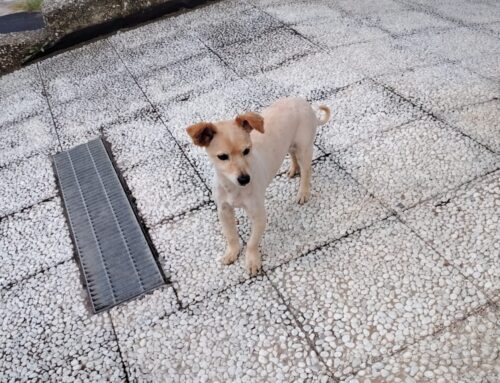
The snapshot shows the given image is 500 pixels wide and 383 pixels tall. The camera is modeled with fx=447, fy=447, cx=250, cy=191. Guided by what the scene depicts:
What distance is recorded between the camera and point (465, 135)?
4.39m

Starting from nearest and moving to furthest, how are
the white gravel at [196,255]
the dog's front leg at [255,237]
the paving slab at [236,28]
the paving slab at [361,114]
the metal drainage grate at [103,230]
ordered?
the dog's front leg at [255,237], the white gravel at [196,255], the metal drainage grate at [103,230], the paving slab at [361,114], the paving slab at [236,28]

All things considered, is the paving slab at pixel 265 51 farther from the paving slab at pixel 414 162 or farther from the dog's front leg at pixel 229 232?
the dog's front leg at pixel 229 232

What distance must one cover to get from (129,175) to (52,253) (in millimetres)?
1121

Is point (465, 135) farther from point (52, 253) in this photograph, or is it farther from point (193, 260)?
point (52, 253)

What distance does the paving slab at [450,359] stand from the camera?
261 cm

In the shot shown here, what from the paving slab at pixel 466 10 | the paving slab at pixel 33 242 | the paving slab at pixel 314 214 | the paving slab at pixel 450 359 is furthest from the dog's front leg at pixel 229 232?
the paving slab at pixel 466 10

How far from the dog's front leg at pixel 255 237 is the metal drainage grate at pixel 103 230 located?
71cm

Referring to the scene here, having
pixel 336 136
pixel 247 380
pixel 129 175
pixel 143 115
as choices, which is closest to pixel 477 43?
pixel 336 136

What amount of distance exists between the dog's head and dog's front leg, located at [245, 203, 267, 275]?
1.23ft

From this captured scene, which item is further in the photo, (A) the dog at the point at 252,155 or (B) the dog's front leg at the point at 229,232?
(B) the dog's front leg at the point at 229,232

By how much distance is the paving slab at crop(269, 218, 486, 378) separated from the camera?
2836mm

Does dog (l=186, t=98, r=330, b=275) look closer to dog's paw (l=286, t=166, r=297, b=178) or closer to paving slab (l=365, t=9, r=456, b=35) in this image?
dog's paw (l=286, t=166, r=297, b=178)

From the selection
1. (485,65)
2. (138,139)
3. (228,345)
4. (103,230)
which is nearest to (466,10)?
(485,65)

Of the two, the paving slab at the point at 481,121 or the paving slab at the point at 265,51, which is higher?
the paving slab at the point at 481,121
